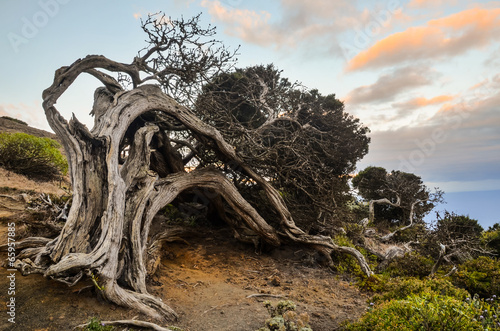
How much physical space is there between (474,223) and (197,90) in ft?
48.5

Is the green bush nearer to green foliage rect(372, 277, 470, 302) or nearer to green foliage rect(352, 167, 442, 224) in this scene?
green foliage rect(372, 277, 470, 302)

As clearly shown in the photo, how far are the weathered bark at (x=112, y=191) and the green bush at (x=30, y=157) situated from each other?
760 cm

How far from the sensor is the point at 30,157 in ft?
40.3

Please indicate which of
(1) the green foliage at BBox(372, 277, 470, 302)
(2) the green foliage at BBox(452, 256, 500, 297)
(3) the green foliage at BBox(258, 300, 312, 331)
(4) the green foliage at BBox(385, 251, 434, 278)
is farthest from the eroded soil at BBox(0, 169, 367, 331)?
(2) the green foliage at BBox(452, 256, 500, 297)

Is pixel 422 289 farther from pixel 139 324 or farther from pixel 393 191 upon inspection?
pixel 393 191

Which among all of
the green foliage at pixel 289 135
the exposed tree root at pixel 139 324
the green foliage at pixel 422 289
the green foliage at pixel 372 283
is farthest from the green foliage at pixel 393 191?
the exposed tree root at pixel 139 324

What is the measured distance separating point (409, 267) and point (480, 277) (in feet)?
5.76

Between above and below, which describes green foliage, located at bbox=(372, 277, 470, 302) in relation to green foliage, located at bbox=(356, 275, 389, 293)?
above

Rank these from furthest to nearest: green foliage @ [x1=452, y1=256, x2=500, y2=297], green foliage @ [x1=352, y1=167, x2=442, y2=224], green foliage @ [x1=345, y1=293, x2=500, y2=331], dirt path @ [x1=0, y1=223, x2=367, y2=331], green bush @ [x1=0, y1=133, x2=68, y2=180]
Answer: green foliage @ [x1=352, y1=167, x2=442, y2=224] → green bush @ [x1=0, y1=133, x2=68, y2=180] → green foliage @ [x1=452, y1=256, x2=500, y2=297] → dirt path @ [x1=0, y1=223, x2=367, y2=331] → green foliage @ [x1=345, y1=293, x2=500, y2=331]

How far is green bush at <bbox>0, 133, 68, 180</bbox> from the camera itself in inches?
469

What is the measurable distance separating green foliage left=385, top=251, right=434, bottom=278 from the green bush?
14338 mm

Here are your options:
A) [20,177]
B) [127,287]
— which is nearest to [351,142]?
[127,287]

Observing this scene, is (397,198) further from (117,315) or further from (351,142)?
(117,315)

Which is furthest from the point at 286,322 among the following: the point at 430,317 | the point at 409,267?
the point at 409,267
